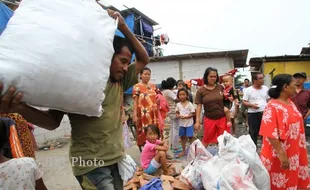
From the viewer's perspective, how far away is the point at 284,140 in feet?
8.48

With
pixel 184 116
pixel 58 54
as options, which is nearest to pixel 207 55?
pixel 184 116

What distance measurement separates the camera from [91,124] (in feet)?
4.91

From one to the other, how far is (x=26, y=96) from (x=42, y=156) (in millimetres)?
5137

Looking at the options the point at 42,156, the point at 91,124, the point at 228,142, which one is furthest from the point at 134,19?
the point at 91,124

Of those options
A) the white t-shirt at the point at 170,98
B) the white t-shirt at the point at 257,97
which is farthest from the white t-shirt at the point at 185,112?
the white t-shirt at the point at 257,97

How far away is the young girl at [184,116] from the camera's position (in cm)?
511

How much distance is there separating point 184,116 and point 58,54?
4102 millimetres

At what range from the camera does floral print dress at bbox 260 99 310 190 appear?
2.56 meters

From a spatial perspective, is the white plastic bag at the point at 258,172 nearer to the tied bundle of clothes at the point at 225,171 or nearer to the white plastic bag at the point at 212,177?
the tied bundle of clothes at the point at 225,171

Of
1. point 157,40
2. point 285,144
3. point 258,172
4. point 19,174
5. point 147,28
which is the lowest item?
point 258,172

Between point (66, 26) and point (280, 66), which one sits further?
point (280, 66)

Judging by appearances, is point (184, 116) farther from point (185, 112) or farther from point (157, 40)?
point (157, 40)

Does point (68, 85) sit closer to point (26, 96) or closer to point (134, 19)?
point (26, 96)

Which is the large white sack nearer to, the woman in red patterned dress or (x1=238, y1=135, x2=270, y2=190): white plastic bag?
(x1=238, y1=135, x2=270, y2=190): white plastic bag
